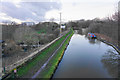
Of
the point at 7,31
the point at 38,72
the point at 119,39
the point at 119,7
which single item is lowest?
the point at 38,72

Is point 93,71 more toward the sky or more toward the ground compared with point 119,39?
more toward the ground

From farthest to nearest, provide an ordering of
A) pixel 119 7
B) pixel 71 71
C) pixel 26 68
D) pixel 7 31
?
pixel 7 31 < pixel 119 7 < pixel 71 71 < pixel 26 68

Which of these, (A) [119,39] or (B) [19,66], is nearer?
(B) [19,66]

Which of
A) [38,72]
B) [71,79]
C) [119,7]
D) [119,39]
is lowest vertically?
[71,79]

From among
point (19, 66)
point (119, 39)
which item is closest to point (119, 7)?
point (119, 39)

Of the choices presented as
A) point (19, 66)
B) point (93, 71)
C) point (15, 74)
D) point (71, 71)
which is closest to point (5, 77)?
point (15, 74)

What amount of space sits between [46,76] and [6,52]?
1050 centimetres

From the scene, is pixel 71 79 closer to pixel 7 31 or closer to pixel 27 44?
pixel 27 44

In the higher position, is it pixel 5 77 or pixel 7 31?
pixel 7 31

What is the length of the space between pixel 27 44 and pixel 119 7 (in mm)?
17089

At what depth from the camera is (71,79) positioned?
4.94 metres

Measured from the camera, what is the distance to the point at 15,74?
4.53 m

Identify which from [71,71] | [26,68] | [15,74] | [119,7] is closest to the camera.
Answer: [15,74]

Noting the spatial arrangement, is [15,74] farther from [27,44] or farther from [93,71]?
[27,44]
